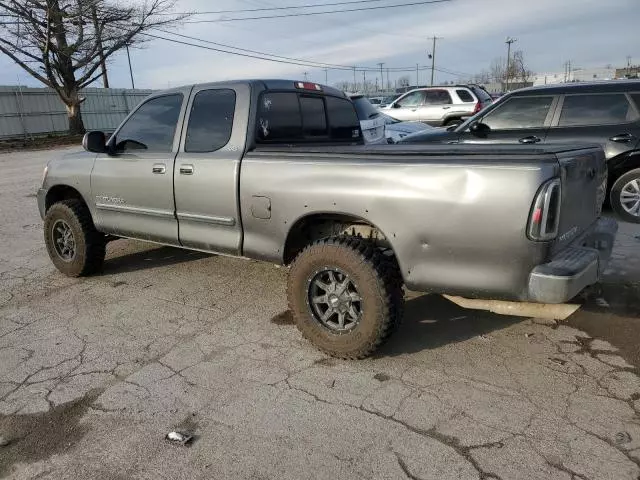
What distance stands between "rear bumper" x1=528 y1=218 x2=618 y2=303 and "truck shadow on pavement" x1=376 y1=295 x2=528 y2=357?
998 mm

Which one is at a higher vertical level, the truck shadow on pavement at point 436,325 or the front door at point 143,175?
the front door at point 143,175

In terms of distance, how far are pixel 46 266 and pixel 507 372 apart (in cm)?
508

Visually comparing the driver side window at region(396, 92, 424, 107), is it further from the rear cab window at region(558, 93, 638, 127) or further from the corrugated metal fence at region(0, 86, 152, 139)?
the corrugated metal fence at region(0, 86, 152, 139)

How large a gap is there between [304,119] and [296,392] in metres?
2.50

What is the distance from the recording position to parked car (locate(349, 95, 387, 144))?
10.6m

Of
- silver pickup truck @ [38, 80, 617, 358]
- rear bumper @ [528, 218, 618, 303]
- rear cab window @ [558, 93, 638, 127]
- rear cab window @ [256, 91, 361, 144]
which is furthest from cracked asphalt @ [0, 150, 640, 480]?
rear cab window @ [558, 93, 638, 127]

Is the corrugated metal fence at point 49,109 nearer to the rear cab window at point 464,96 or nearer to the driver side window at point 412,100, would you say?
Answer: the driver side window at point 412,100

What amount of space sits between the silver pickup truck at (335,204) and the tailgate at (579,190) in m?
0.01

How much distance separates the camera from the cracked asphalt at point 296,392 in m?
2.52

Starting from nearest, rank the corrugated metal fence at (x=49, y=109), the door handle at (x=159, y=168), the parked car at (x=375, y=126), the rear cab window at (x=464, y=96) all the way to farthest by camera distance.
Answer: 1. the door handle at (x=159, y=168)
2. the parked car at (x=375, y=126)
3. the rear cab window at (x=464, y=96)
4. the corrugated metal fence at (x=49, y=109)

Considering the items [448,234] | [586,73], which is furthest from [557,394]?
[586,73]

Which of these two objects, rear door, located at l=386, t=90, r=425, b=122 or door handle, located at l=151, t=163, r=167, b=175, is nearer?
door handle, located at l=151, t=163, r=167, b=175

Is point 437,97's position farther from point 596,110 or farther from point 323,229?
point 323,229

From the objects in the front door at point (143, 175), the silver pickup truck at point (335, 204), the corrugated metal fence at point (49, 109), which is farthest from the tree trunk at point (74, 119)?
the front door at point (143, 175)
